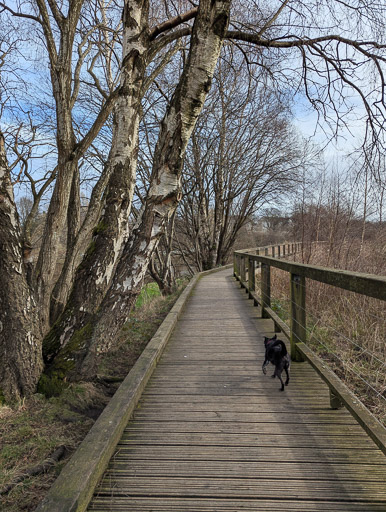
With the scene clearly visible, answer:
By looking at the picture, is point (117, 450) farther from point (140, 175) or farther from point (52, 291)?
point (140, 175)

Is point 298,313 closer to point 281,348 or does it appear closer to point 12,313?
point 281,348

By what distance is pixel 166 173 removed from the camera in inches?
174

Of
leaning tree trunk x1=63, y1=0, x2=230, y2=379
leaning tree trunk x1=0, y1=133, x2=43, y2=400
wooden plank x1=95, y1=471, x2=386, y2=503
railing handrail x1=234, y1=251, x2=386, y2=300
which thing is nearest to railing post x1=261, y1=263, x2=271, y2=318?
railing handrail x1=234, y1=251, x2=386, y2=300

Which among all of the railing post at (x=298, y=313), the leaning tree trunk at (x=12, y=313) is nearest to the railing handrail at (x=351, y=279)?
the railing post at (x=298, y=313)

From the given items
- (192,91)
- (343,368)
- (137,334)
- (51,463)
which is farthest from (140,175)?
(51,463)

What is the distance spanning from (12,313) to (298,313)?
2.92m

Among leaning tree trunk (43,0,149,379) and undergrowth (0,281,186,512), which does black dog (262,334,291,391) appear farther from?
leaning tree trunk (43,0,149,379)

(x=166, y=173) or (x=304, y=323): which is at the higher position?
(x=166, y=173)

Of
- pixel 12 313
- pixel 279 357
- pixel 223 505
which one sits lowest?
pixel 223 505

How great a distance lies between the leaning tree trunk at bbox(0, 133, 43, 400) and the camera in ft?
11.9

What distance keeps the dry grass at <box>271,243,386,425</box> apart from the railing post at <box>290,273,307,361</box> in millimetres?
175

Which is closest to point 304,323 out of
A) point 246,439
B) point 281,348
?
point 281,348

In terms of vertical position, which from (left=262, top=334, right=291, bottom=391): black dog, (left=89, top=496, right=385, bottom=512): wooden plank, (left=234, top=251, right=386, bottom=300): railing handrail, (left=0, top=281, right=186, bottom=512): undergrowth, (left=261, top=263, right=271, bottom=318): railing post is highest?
(left=234, top=251, right=386, bottom=300): railing handrail

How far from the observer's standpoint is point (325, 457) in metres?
2.36
